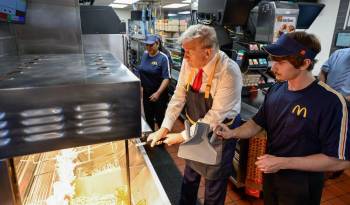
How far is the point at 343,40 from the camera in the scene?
3.24m

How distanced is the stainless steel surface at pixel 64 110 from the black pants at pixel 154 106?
2584mm

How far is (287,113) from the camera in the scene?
126cm

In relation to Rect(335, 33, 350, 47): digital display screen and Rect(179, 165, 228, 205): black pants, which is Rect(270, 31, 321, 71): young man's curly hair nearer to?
Rect(179, 165, 228, 205): black pants

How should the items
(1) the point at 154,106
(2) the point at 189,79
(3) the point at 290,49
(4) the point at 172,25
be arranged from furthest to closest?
1. (4) the point at 172,25
2. (1) the point at 154,106
3. (2) the point at 189,79
4. (3) the point at 290,49

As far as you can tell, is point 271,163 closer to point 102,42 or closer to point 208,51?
point 208,51

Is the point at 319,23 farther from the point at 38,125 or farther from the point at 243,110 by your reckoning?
the point at 38,125

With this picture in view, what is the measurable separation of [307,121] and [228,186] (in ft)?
5.42

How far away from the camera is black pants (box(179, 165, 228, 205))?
1687 millimetres

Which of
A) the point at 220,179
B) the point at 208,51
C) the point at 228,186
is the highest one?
the point at 208,51

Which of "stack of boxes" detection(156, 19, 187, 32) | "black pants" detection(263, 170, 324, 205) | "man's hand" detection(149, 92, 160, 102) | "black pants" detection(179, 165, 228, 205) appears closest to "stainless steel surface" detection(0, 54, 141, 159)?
"black pants" detection(263, 170, 324, 205)

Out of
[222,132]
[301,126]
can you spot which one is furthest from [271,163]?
[222,132]

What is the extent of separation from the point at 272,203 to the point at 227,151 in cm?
42

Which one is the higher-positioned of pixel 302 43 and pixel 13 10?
pixel 13 10

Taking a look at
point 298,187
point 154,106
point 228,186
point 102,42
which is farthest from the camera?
point 154,106
